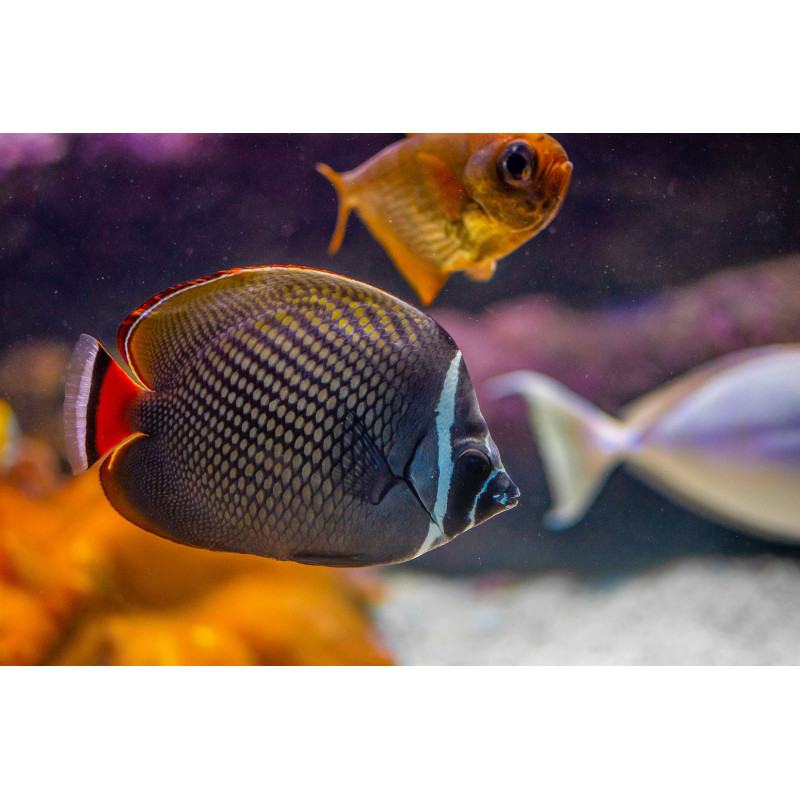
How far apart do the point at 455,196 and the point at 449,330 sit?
0.87 ft

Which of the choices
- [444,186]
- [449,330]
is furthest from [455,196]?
[449,330]

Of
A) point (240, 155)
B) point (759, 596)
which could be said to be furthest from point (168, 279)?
Answer: point (759, 596)

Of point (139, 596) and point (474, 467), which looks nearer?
point (474, 467)

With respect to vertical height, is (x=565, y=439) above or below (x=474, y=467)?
below

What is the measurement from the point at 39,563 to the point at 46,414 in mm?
272

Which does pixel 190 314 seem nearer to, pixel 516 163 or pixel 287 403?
pixel 287 403

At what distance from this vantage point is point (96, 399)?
75 centimetres

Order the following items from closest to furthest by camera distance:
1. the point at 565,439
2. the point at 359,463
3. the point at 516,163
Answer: the point at 359,463 < the point at 516,163 < the point at 565,439

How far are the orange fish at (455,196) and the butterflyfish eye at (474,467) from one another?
0.40 m

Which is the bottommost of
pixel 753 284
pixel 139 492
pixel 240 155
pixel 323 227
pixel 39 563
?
pixel 39 563

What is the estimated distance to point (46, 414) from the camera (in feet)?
3.69

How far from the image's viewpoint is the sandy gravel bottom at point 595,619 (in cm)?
114

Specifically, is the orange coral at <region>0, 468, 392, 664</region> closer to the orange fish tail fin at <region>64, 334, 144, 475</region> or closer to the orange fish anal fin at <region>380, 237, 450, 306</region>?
the orange fish tail fin at <region>64, 334, 144, 475</region>

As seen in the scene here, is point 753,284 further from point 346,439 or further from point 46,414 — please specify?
point 46,414
